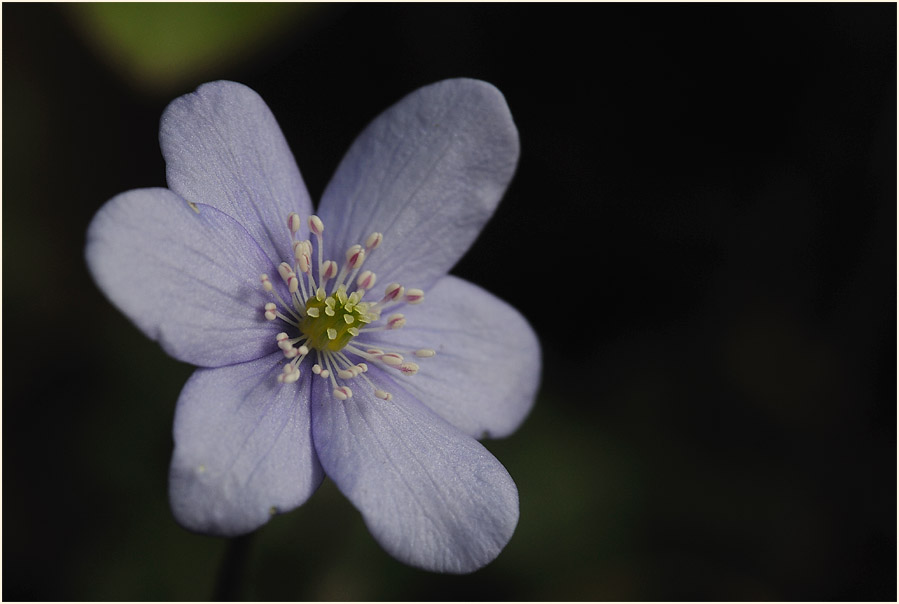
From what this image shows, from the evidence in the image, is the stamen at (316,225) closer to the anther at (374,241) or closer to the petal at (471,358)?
the anther at (374,241)

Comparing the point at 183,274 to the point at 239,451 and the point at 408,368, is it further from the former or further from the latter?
the point at 408,368

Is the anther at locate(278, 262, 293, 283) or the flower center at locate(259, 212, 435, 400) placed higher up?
the anther at locate(278, 262, 293, 283)

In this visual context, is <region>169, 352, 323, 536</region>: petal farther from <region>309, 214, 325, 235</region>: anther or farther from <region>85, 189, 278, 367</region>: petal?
<region>309, 214, 325, 235</region>: anther

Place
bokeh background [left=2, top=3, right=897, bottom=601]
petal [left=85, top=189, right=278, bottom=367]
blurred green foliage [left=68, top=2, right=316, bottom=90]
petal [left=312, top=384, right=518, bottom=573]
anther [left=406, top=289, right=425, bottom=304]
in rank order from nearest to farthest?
petal [left=85, top=189, right=278, bottom=367]
petal [left=312, top=384, right=518, bottom=573]
anther [left=406, top=289, right=425, bottom=304]
blurred green foliage [left=68, top=2, right=316, bottom=90]
bokeh background [left=2, top=3, right=897, bottom=601]

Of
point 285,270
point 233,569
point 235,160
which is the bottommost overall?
point 233,569

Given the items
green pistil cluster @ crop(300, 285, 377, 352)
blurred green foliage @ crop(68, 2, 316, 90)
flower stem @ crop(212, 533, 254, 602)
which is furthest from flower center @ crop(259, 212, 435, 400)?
blurred green foliage @ crop(68, 2, 316, 90)

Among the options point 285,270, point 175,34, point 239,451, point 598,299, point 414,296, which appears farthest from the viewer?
point 598,299

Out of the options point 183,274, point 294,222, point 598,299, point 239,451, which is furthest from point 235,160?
point 598,299

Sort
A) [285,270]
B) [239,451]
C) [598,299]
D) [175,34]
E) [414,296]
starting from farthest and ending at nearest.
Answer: [598,299]
[175,34]
[414,296]
[285,270]
[239,451]
